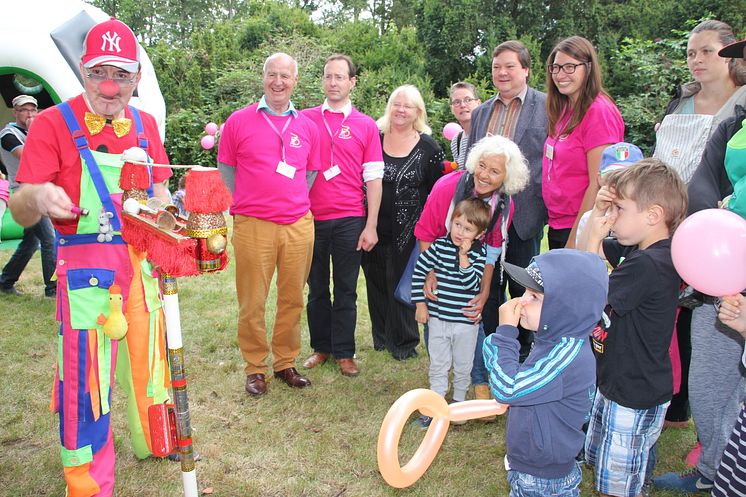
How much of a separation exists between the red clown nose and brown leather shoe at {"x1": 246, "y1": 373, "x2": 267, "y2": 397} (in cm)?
227

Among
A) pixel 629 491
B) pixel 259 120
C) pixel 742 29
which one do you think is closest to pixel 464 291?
pixel 629 491

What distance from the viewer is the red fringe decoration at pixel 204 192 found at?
2170mm

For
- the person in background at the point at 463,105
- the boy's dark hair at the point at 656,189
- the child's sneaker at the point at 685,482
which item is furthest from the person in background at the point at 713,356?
the person in background at the point at 463,105

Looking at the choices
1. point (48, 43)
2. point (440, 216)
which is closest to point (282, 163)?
point (440, 216)

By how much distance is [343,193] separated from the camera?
4.25 m

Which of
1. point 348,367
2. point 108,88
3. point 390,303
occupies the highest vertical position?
point 108,88

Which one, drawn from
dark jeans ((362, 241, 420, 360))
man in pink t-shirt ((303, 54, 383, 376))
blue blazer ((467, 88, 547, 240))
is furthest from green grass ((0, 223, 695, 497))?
blue blazer ((467, 88, 547, 240))

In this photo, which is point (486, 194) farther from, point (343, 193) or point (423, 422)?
point (423, 422)

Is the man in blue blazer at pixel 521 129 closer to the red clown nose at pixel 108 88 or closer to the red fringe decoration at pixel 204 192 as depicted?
the red fringe decoration at pixel 204 192

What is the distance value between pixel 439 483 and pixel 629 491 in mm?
961

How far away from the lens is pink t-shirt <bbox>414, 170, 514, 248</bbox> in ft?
11.7

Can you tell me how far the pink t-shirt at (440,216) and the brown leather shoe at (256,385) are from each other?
1.52m

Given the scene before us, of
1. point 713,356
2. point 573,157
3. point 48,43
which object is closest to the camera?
point 713,356

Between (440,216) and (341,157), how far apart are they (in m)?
0.98
